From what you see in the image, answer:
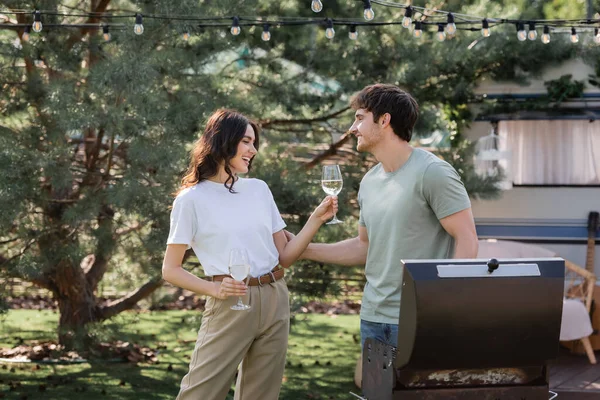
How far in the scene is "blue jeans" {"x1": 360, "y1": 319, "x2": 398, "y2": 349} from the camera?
3.07 metres

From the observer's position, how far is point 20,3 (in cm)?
580

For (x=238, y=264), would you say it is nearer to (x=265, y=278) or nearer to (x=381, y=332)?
(x=265, y=278)

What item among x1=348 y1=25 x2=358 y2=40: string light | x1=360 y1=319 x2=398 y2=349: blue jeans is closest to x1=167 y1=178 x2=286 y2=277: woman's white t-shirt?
x1=360 y1=319 x2=398 y2=349: blue jeans

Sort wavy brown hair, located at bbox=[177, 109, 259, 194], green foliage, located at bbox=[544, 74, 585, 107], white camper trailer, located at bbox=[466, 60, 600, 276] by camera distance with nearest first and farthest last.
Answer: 1. wavy brown hair, located at bbox=[177, 109, 259, 194]
2. green foliage, located at bbox=[544, 74, 585, 107]
3. white camper trailer, located at bbox=[466, 60, 600, 276]

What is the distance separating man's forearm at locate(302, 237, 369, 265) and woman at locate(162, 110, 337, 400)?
26 centimetres

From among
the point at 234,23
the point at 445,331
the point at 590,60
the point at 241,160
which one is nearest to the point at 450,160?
the point at 590,60

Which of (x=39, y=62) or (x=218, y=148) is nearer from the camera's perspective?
(x=218, y=148)

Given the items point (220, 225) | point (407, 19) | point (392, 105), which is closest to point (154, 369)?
point (407, 19)

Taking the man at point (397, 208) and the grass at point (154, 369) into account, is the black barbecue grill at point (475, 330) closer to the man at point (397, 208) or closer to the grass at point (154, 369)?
the man at point (397, 208)

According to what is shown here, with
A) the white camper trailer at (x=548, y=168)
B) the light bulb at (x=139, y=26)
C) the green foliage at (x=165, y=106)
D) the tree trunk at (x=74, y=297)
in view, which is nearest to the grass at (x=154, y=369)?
the tree trunk at (x=74, y=297)

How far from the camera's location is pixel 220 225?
314 centimetres

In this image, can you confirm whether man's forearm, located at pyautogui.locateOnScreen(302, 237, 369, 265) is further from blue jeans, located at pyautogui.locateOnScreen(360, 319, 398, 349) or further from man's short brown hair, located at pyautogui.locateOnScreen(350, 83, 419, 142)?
man's short brown hair, located at pyautogui.locateOnScreen(350, 83, 419, 142)

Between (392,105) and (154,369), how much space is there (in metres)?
4.33

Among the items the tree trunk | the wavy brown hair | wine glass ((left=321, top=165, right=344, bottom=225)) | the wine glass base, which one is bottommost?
the tree trunk
